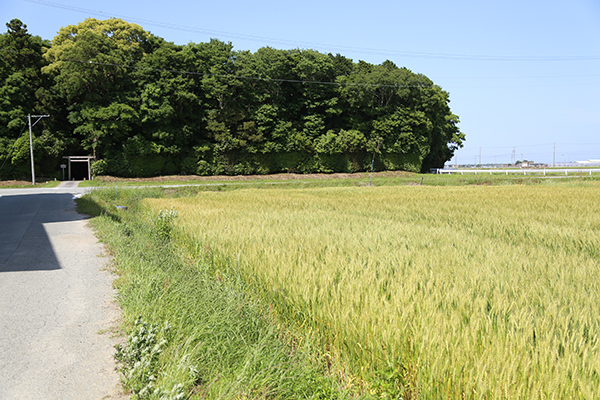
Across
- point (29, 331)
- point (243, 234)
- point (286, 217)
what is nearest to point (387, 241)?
point (243, 234)

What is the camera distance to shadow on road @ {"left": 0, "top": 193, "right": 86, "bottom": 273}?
6750mm

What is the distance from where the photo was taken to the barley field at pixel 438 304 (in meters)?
2.34

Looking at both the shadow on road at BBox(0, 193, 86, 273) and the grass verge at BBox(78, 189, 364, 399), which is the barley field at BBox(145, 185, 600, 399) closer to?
the grass verge at BBox(78, 189, 364, 399)

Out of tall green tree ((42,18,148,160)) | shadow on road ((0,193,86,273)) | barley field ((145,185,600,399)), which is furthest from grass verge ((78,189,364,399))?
tall green tree ((42,18,148,160))

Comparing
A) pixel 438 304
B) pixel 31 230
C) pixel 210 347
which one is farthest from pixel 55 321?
pixel 31 230

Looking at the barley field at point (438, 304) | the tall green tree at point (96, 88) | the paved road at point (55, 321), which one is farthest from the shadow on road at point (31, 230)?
the tall green tree at point (96, 88)

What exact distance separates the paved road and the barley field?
1611 mm

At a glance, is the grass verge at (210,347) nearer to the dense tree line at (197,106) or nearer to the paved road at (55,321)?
the paved road at (55,321)

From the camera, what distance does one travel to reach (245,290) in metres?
4.58

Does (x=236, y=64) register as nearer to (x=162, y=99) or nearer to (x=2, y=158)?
(x=162, y=99)

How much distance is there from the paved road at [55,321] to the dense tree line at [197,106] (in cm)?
3167

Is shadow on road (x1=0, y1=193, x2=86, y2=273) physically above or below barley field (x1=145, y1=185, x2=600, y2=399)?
below

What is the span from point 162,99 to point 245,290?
3820cm

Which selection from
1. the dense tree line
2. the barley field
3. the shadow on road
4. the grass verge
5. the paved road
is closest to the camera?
the barley field
